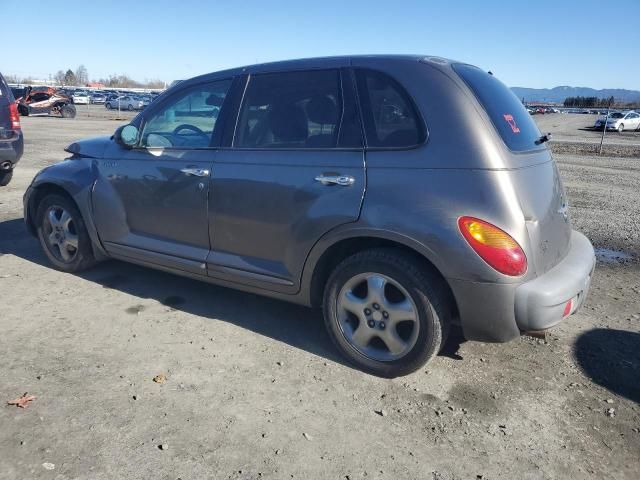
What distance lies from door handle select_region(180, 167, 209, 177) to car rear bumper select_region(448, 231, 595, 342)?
190 cm

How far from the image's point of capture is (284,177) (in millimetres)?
3432

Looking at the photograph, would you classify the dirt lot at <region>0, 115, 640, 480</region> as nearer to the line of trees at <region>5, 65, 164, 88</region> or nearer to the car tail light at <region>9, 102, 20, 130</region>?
the car tail light at <region>9, 102, 20, 130</region>

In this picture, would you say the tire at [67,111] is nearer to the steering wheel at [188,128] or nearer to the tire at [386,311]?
the steering wheel at [188,128]

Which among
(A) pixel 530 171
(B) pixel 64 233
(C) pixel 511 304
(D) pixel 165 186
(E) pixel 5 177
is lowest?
(E) pixel 5 177

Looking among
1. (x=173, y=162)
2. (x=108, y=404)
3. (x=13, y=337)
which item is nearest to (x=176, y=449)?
(x=108, y=404)

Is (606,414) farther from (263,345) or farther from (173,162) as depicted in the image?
(173,162)

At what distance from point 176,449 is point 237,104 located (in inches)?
92.3

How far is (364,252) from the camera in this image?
3.22 meters

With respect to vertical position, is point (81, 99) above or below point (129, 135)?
above

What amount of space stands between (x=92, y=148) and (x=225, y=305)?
1835 mm

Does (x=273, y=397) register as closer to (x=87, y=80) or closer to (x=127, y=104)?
(x=127, y=104)

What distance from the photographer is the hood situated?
4546 millimetres

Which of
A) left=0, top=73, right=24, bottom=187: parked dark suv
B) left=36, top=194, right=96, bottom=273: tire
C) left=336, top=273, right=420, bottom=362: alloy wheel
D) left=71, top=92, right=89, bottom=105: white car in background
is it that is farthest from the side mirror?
left=71, top=92, right=89, bottom=105: white car in background

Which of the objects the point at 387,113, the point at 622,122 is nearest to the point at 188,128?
the point at 387,113
